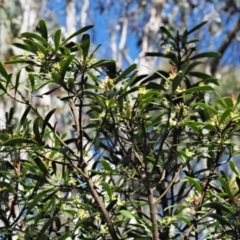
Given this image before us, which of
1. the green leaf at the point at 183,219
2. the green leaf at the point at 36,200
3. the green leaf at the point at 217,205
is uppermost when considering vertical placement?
the green leaf at the point at 36,200

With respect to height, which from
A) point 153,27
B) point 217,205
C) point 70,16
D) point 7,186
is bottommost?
point 217,205

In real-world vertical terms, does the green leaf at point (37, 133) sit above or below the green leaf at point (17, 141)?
above

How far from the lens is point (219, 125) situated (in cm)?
118

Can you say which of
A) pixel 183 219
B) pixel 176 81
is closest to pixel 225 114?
pixel 176 81

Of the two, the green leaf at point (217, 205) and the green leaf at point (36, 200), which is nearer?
the green leaf at point (217, 205)

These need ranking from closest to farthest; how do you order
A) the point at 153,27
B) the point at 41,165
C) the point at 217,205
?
1. the point at 217,205
2. the point at 41,165
3. the point at 153,27

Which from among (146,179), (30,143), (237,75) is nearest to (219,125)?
(146,179)

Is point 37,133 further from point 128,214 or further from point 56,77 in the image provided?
point 128,214

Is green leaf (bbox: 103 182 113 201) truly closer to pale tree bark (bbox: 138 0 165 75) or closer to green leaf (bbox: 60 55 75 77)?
green leaf (bbox: 60 55 75 77)

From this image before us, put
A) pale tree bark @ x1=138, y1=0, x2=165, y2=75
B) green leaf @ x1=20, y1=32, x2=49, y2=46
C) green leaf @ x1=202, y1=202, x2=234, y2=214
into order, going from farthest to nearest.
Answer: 1. pale tree bark @ x1=138, y1=0, x2=165, y2=75
2. green leaf @ x1=20, y1=32, x2=49, y2=46
3. green leaf @ x1=202, y1=202, x2=234, y2=214

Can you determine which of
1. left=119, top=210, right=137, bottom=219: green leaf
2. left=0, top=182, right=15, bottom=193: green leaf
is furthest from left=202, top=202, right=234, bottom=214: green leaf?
left=0, top=182, right=15, bottom=193: green leaf

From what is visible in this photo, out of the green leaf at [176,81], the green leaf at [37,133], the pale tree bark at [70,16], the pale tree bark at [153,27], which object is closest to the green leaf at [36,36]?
the green leaf at [37,133]

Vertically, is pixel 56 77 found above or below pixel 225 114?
above

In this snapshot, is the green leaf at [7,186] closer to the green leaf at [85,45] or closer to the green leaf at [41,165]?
the green leaf at [41,165]
